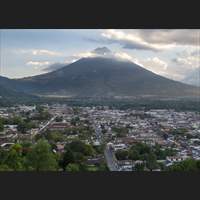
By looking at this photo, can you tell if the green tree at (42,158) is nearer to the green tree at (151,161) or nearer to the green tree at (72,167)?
the green tree at (72,167)

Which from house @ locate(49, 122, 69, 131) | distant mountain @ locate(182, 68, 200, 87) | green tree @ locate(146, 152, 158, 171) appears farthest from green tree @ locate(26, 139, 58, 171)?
distant mountain @ locate(182, 68, 200, 87)

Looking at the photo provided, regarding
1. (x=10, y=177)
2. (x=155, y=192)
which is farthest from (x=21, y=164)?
(x=155, y=192)

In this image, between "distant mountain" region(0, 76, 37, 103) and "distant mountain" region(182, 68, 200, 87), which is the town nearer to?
"distant mountain" region(0, 76, 37, 103)

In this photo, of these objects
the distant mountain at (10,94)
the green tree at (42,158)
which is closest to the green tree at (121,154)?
the green tree at (42,158)

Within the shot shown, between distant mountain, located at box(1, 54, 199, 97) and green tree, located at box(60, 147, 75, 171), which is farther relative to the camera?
distant mountain, located at box(1, 54, 199, 97)

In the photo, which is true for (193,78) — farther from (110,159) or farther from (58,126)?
(58,126)

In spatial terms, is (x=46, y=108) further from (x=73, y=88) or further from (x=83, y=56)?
(x=83, y=56)

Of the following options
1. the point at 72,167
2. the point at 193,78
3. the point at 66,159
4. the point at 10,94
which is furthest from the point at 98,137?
the point at 193,78
